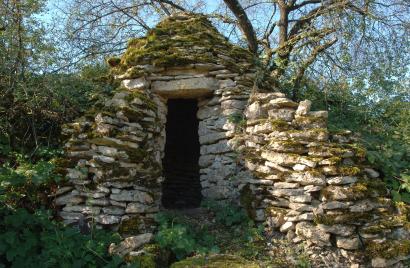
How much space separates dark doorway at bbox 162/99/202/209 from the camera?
263 inches

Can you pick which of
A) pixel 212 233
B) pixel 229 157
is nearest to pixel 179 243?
pixel 212 233

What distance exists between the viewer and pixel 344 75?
22.1 feet

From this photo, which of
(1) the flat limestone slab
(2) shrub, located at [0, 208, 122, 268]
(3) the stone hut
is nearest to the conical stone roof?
(3) the stone hut

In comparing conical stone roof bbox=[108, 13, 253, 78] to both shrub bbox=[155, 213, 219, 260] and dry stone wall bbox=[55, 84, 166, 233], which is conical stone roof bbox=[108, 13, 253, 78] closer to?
dry stone wall bbox=[55, 84, 166, 233]

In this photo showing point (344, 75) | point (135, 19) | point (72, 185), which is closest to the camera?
point (72, 185)

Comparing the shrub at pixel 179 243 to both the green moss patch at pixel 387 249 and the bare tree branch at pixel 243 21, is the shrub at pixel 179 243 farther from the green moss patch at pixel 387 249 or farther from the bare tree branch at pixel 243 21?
the bare tree branch at pixel 243 21

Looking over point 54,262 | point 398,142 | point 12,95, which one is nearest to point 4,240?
point 54,262

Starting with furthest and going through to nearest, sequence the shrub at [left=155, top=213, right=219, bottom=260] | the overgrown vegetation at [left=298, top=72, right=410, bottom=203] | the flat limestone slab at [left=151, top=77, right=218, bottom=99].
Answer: the overgrown vegetation at [left=298, top=72, right=410, bottom=203] → the flat limestone slab at [left=151, top=77, right=218, bottom=99] → the shrub at [left=155, top=213, right=219, bottom=260]

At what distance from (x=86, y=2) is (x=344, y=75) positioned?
638cm

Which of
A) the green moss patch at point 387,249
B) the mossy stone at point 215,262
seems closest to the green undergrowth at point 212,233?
the mossy stone at point 215,262

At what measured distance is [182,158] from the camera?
7039 millimetres

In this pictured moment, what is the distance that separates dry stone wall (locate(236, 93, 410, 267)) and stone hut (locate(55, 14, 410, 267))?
0.03 ft

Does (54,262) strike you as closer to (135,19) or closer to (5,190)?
(5,190)

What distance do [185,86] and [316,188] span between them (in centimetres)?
202
